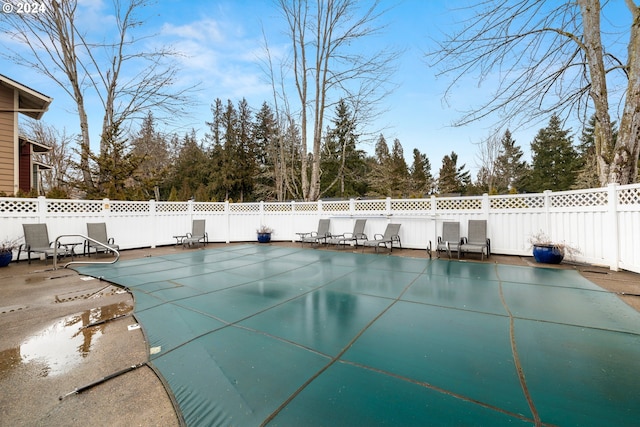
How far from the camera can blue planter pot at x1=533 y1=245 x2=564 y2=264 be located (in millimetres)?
5566

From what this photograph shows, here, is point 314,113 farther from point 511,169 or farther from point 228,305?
point 511,169

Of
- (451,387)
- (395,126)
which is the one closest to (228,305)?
(451,387)

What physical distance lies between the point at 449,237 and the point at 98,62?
1568cm

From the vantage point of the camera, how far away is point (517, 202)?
661cm

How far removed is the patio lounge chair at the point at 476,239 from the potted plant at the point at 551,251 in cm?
94

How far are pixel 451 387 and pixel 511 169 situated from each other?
37.6 metres

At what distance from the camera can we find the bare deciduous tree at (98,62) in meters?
10.1

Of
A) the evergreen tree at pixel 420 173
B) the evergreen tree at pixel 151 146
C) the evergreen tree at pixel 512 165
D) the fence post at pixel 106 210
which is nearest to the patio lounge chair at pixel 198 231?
the fence post at pixel 106 210

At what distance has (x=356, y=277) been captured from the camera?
16.0 feet

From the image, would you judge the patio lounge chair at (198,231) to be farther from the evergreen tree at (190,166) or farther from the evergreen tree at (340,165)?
the evergreen tree at (190,166)

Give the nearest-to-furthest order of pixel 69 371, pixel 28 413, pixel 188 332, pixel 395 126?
1. pixel 28 413
2. pixel 69 371
3. pixel 188 332
4. pixel 395 126

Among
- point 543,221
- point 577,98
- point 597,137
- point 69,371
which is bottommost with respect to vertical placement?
point 69,371

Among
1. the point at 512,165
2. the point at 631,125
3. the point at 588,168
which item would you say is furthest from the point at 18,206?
the point at 512,165

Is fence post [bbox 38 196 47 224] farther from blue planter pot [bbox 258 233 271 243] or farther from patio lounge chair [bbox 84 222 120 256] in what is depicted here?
blue planter pot [bbox 258 233 271 243]
